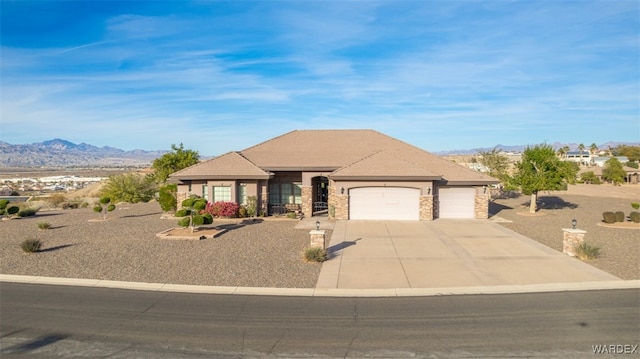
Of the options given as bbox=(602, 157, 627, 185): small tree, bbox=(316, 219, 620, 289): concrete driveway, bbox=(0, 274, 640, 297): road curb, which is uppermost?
bbox=(602, 157, 627, 185): small tree

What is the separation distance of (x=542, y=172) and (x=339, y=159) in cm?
1453

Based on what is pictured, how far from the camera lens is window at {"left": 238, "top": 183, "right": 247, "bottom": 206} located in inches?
1120

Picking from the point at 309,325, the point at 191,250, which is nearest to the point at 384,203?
the point at 191,250

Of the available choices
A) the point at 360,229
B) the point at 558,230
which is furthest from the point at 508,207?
the point at 360,229

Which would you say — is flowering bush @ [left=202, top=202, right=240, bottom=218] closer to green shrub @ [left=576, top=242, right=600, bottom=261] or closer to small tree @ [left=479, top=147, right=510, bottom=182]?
green shrub @ [left=576, top=242, right=600, bottom=261]

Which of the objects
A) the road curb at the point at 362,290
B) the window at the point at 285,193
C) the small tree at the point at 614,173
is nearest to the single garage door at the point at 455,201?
the window at the point at 285,193

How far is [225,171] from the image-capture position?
2825cm

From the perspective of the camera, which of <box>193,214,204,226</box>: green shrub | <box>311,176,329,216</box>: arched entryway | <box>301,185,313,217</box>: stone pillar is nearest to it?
<box>193,214,204,226</box>: green shrub

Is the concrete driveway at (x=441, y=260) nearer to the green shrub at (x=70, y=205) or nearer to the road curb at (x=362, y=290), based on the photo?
the road curb at (x=362, y=290)

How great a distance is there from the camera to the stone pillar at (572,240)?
17.2 metres

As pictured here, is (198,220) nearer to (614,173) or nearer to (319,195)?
(319,195)

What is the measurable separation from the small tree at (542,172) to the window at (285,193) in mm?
16019

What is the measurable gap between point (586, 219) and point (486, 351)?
24.0 metres

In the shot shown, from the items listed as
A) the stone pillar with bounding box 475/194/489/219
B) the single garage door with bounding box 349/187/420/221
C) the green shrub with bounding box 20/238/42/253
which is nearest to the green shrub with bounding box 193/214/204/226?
the green shrub with bounding box 20/238/42/253
